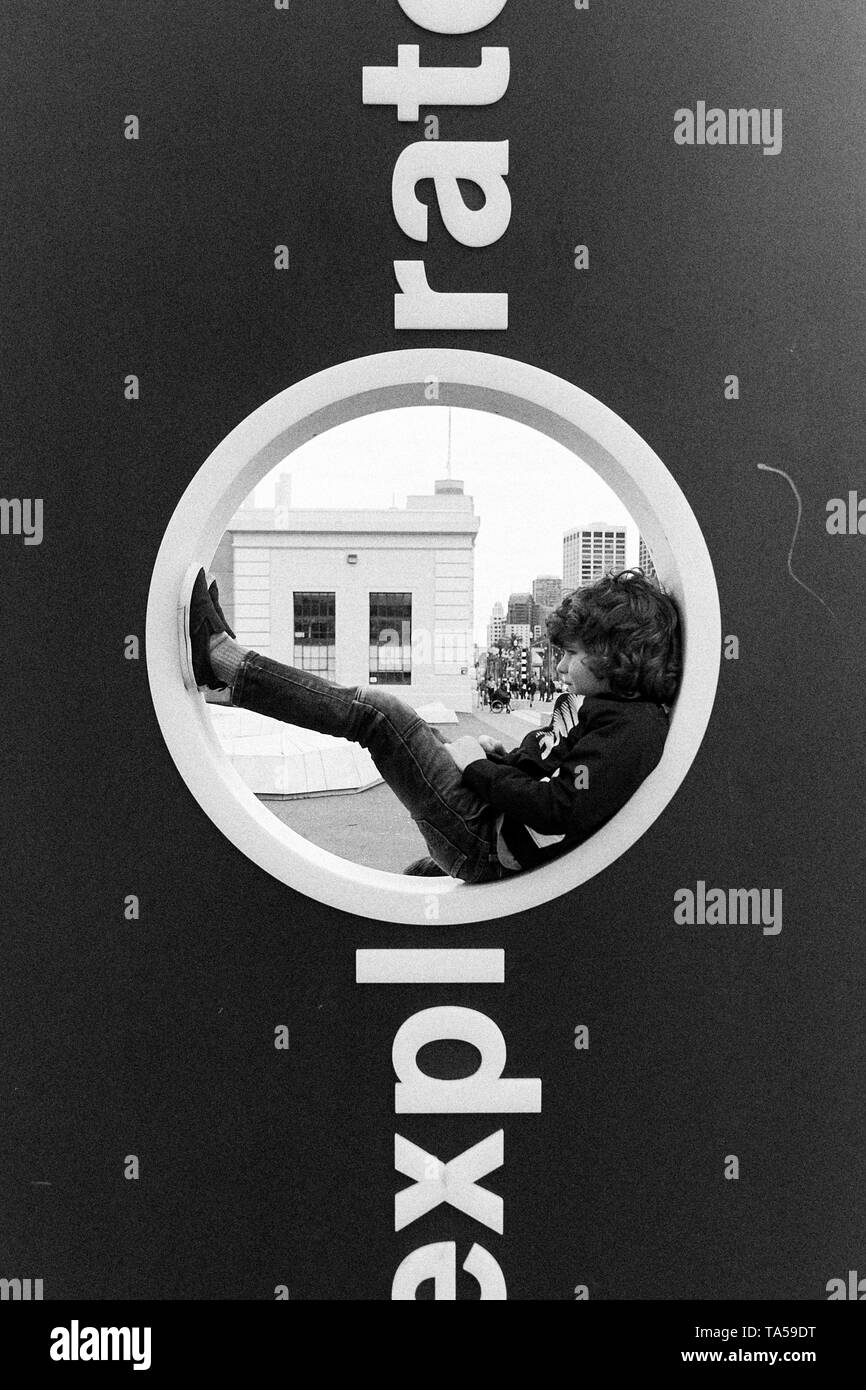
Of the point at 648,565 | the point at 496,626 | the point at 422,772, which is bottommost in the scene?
the point at 422,772

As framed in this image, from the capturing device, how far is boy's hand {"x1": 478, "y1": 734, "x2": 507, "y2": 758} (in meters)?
1.70

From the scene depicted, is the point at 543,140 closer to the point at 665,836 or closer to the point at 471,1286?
the point at 665,836

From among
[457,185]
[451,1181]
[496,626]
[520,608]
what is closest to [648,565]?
[457,185]

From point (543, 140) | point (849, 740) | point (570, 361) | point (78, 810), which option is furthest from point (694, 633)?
point (78, 810)

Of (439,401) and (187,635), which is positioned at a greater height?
(439,401)

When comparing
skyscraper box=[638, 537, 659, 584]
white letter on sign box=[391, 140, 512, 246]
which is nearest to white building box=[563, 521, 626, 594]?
skyscraper box=[638, 537, 659, 584]

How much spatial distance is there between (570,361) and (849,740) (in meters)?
0.89

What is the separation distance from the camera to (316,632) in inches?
328

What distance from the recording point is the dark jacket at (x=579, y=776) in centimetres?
153

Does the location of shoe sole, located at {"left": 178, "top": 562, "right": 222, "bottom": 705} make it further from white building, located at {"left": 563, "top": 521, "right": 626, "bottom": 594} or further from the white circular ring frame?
white building, located at {"left": 563, "top": 521, "right": 626, "bottom": 594}

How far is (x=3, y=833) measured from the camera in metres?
1.58

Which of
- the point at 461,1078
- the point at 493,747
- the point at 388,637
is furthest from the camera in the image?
the point at 388,637

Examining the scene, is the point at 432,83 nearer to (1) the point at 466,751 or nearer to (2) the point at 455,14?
(2) the point at 455,14

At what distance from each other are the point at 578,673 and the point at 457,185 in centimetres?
92
